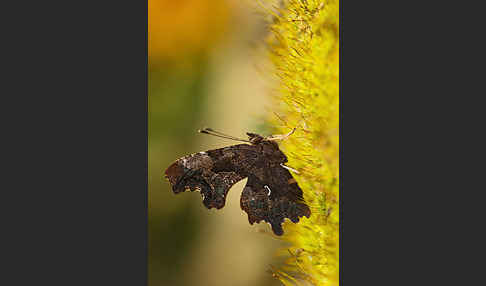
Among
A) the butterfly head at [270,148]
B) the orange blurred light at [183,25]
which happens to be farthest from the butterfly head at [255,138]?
the orange blurred light at [183,25]

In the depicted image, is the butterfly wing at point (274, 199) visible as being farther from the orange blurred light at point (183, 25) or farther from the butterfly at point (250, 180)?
the orange blurred light at point (183, 25)

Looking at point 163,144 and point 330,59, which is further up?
point 330,59

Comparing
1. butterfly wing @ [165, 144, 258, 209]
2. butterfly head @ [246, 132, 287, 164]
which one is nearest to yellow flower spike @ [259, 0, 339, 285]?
butterfly head @ [246, 132, 287, 164]

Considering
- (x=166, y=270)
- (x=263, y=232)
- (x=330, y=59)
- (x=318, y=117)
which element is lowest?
(x=166, y=270)

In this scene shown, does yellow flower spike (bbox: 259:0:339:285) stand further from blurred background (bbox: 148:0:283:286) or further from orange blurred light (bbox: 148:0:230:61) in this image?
orange blurred light (bbox: 148:0:230:61)

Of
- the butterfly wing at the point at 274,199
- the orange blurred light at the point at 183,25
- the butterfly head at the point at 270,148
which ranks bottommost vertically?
the butterfly wing at the point at 274,199

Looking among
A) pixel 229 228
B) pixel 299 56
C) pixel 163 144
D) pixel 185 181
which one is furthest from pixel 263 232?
pixel 299 56

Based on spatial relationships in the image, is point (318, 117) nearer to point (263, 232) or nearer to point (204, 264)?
point (263, 232)
